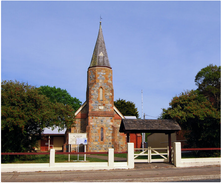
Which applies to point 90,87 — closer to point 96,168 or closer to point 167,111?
point 167,111

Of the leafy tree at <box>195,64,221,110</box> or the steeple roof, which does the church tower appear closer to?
the steeple roof

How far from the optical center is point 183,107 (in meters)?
19.0

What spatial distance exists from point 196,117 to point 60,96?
43549 millimetres

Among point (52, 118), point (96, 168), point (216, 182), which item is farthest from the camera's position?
point (52, 118)

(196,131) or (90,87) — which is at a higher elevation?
(90,87)

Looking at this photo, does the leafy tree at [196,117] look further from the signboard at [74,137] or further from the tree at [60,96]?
the tree at [60,96]

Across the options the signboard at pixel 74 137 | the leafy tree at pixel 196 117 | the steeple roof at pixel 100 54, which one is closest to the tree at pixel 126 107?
the steeple roof at pixel 100 54

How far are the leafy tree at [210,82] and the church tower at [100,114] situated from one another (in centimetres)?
1801

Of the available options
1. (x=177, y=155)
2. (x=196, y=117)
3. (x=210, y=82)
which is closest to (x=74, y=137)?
(x=177, y=155)

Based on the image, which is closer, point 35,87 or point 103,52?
point 35,87

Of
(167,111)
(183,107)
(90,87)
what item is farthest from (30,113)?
(90,87)

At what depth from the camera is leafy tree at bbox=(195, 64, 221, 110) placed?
1558 inches

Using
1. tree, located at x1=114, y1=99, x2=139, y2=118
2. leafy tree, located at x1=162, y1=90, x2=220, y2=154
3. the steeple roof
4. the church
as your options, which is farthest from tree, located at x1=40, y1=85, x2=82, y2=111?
leafy tree, located at x1=162, y1=90, x2=220, y2=154

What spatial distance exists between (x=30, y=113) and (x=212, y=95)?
32895 millimetres
